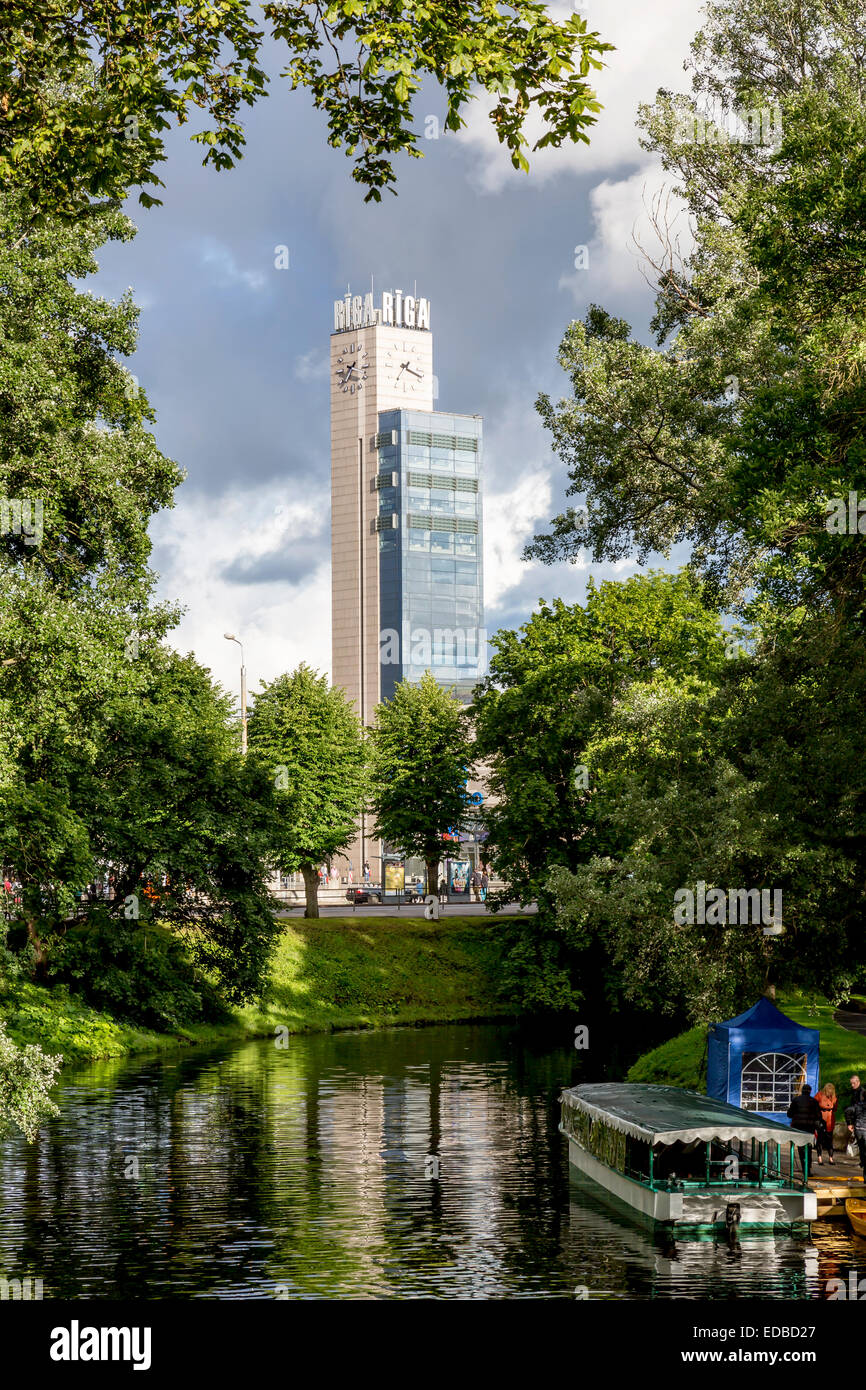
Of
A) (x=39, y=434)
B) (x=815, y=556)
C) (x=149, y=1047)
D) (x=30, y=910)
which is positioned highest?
(x=39, y=434)

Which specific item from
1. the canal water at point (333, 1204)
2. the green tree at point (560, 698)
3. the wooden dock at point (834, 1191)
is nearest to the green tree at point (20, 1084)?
the canal water at point (333, 1204)

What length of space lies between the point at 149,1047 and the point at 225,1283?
1540 inches

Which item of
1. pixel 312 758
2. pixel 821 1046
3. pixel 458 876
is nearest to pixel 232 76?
pixel 821 1046

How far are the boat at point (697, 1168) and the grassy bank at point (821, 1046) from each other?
7509 millimetres

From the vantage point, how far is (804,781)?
32.6 m

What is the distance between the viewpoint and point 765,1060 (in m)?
38.3

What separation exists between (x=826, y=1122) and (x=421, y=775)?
59324 mm

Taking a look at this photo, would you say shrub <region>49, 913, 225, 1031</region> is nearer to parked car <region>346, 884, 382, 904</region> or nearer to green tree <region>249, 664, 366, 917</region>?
green tree <region>249, 664, 366, 917</region>

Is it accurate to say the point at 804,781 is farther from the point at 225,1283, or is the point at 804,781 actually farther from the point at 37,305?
the point at 37,305

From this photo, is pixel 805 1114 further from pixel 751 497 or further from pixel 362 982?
pixel 362 982

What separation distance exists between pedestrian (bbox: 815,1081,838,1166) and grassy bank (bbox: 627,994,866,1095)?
14.5 ft

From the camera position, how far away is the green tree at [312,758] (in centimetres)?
9181
